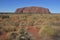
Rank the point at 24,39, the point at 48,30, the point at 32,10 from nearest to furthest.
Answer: the point at 24,39, the point at 48,30, the point at 32,10

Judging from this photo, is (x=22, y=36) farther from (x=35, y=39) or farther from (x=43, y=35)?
(x=43, y=35)

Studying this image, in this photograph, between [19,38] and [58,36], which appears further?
[58,36]

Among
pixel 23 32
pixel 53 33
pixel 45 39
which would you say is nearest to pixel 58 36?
pixel 53 33

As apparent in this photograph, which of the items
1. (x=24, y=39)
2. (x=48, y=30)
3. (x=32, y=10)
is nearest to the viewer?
(x=24, y=39)

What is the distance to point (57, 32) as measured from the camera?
16.0 m

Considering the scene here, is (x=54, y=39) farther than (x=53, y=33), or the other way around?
(x=53, y=33)

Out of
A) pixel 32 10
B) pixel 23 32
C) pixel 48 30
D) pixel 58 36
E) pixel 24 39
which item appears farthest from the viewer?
pixel 32 10

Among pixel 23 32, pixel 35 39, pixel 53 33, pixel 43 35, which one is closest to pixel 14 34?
pixel 23 32

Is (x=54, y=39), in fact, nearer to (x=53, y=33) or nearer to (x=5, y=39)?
(x=53, y=33)

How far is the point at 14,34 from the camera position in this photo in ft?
45.9

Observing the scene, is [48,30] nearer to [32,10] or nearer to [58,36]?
[58,36]

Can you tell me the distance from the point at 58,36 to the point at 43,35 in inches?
53.7

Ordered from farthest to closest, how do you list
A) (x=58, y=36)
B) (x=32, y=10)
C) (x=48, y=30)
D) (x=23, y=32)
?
(x=32, y=10) → (x=48, y=30) → (x=58, y=36) → (x=23, y=32)

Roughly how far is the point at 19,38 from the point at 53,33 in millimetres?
3997
